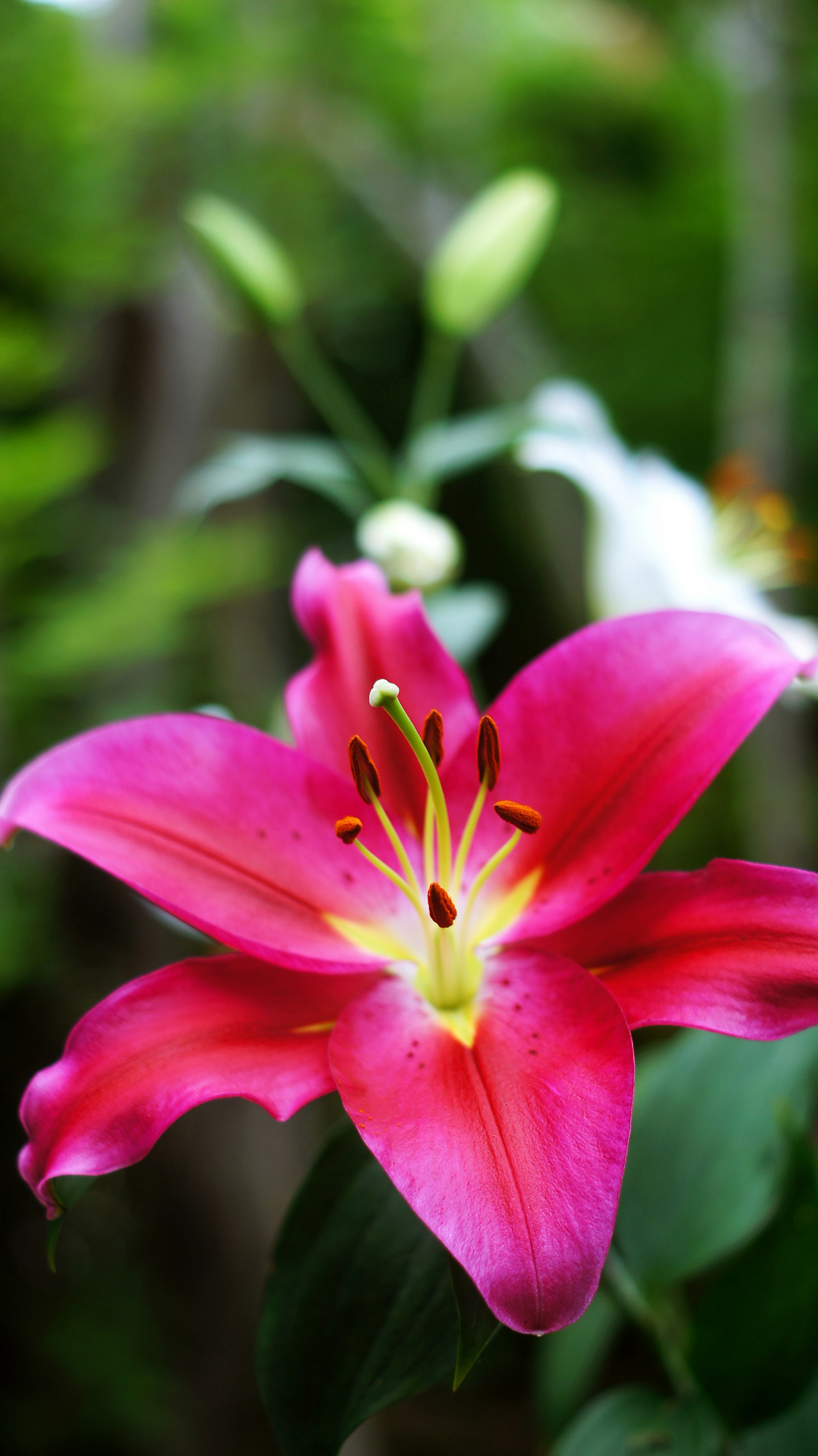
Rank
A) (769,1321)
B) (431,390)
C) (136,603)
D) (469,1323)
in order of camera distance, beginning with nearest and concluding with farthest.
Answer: (469,1323)
(769,1321)
(136,603)
(431,390)

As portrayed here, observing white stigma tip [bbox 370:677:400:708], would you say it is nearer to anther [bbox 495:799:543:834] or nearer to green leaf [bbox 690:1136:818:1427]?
anther [bbox 495:799:543:834]

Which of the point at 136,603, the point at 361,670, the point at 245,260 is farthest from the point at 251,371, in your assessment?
the point at 361,670

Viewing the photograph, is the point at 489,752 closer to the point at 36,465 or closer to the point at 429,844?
the point at 429,844

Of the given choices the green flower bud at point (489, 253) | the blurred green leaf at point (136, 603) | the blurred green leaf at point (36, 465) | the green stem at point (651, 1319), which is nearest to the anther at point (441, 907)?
the green stem at point (651, 1319)

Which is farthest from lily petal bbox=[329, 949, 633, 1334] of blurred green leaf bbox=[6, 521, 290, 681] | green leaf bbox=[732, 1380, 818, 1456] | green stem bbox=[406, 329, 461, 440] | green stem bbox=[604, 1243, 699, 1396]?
green stem bbox=[406, 329, 461, 440]

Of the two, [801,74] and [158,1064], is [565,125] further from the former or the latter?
[158,1064]

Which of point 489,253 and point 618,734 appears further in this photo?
point 489,253
